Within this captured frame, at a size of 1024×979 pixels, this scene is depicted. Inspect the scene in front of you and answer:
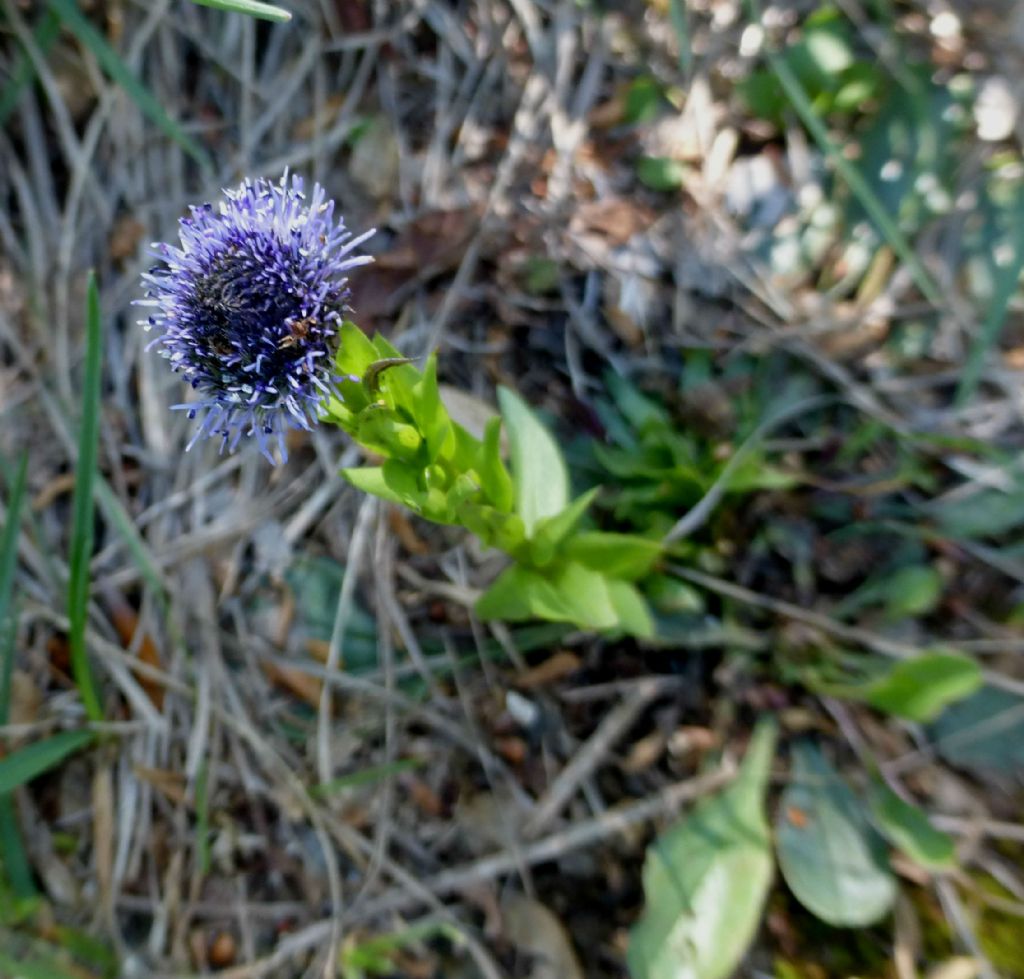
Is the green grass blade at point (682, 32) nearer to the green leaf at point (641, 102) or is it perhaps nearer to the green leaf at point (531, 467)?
the green leaf at point (641, 102)

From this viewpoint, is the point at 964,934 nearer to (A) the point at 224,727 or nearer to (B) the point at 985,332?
(B) the point at 985,332

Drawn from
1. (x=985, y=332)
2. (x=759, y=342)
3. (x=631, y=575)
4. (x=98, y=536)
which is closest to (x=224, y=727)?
(x=98, y=536)

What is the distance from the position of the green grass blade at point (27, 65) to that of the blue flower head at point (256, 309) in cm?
144

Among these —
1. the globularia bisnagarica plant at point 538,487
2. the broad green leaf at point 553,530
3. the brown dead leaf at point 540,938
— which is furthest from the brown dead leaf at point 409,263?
the brown dead leaf at point 540,938

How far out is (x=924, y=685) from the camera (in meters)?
2.07

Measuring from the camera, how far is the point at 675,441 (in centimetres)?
233

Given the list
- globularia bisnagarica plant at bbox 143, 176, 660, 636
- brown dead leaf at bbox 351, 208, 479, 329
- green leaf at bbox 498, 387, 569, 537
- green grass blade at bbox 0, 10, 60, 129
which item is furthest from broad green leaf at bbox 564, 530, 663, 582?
green grass blade at bbox 0, 10, 60, 129

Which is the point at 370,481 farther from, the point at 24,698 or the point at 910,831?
the point at 910,831

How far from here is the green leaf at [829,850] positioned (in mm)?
2049

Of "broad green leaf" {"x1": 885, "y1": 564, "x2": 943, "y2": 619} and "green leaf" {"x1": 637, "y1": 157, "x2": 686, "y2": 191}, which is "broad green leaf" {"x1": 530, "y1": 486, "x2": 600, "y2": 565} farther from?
"green leaf" {"x1": 637, "y1": 157, "x2": 686, "y2": 191}

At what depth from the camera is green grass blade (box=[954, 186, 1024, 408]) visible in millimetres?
2400

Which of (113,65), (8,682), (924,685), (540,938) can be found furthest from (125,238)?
(924,685)

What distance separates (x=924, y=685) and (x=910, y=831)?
33cm

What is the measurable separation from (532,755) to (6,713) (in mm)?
1224
